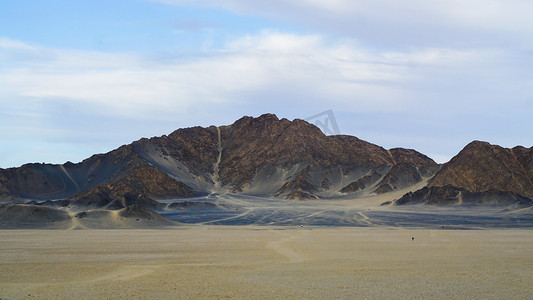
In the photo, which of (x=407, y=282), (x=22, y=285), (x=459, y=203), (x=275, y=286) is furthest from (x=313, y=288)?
(x=459, y=203)

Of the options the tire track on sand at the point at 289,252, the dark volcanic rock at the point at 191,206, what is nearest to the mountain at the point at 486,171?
the dark volcanic rock at the point at 191,206

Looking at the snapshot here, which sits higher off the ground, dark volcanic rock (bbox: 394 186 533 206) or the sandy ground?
dark volcanic rock (bbox: 394 186 533 206)

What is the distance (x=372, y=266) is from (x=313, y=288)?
7688 millimetres

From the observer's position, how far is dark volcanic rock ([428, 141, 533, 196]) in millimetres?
179375

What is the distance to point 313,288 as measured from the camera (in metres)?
22.0

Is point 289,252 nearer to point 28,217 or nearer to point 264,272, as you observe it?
point 264,272

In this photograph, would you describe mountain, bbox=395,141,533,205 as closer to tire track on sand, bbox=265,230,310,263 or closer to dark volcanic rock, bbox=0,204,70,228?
dark volcanic rock, bbox=0,204,70,228

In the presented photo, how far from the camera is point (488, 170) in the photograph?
182250 mm

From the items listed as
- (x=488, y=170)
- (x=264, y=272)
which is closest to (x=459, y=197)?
(x=488, y=170)

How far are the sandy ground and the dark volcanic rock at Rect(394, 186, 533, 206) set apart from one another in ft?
380

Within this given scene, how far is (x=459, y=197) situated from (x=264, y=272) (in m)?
141

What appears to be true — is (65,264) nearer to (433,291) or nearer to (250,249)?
(250,249)

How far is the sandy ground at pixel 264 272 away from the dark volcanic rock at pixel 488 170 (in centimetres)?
14597

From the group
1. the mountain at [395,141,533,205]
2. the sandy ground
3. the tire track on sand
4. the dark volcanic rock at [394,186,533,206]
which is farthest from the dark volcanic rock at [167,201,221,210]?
the sandy ground
